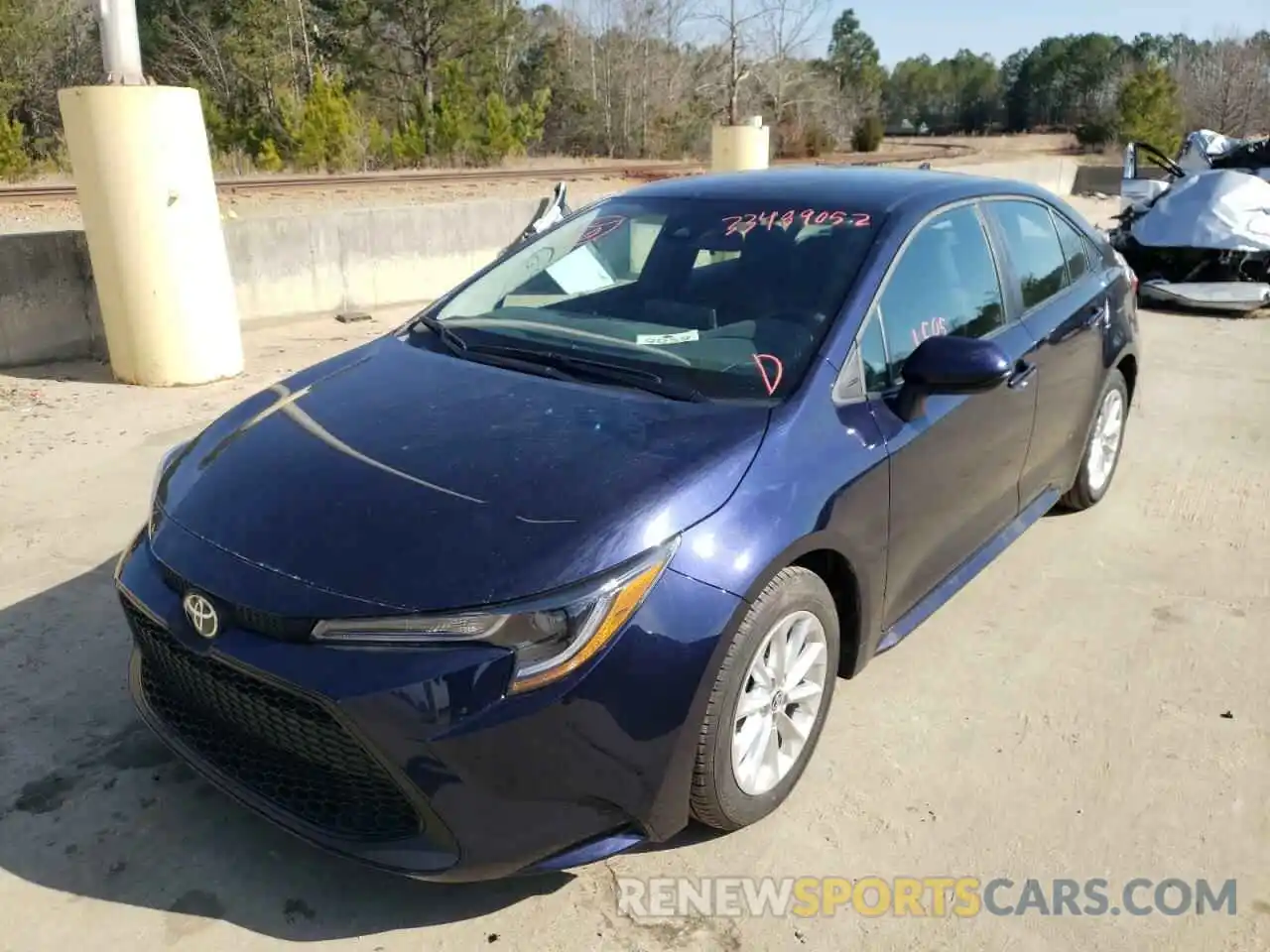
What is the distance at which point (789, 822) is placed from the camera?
2879 mm

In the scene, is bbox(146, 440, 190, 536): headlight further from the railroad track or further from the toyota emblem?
the railroad track

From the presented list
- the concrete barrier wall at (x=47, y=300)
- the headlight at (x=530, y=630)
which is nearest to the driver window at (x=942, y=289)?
the headlight at (x=530, y=630)

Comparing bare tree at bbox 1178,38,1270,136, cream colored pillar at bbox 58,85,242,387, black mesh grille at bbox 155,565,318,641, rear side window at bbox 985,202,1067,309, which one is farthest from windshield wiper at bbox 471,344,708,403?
bare tree at bbox 1178,38,1270,136

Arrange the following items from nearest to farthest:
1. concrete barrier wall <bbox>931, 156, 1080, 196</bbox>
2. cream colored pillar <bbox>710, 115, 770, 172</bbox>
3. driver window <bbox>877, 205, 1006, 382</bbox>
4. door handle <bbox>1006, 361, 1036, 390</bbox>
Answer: driver window <bbox>877, 205, 1006, 382</bbox> → door handle <bbox>1006, 361, 1036, 390</bbox> → cream colored pillar <bbox>710, 115, 770, 172</bbox> → concrete barrier wall <bbox>931, 156, 1080, 196</bbox>

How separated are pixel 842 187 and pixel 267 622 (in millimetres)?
2501

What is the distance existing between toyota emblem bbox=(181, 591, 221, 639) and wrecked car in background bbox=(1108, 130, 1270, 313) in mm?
10419

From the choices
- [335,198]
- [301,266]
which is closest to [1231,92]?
[335,198]

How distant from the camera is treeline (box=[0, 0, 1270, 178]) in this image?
3291 cm

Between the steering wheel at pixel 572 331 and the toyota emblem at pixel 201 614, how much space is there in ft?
4.67

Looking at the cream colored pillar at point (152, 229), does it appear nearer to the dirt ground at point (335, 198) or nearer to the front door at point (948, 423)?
the front door at point (948, 423)

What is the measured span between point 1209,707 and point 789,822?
5.25ft

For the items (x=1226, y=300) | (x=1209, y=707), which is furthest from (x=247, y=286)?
(x=1226, y=300)

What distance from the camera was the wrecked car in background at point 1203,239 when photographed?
395 inches

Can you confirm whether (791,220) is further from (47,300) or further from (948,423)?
(47,300)
